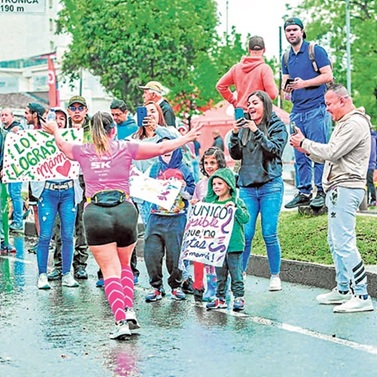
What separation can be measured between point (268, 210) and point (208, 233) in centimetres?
99

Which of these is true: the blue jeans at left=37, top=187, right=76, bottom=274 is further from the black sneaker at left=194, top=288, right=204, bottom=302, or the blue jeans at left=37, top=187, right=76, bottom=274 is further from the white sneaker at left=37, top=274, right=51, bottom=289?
the black sneaker at left=194, top=288, right=204, bottom=302

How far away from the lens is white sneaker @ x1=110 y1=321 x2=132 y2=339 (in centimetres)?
830

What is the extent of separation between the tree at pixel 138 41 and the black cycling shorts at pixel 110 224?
40.0 meters

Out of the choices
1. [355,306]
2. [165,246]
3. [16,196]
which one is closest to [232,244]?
[165,246]

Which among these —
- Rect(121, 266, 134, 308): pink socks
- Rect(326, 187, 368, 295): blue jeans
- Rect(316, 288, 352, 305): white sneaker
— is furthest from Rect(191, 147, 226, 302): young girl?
Rect(121, 266, 134, 308): pink socks

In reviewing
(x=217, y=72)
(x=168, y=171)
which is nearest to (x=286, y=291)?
(x=168, y=171)

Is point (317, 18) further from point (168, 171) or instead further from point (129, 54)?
point (168, 171)

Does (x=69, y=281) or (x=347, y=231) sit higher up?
(x=347, y=231)

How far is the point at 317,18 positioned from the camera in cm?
5231

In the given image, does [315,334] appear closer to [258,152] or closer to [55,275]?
[258,152]

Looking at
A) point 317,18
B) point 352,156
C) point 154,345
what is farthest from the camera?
point 317,18

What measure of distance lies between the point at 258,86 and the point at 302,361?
16.5ft

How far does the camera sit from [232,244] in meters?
9.83

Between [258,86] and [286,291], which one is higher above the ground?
[258,86]
